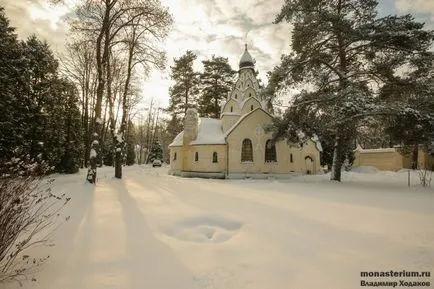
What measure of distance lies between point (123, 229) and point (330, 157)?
34290 millimetres

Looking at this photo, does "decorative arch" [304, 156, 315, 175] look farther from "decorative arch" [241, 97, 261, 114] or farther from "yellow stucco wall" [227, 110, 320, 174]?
"decorative arch" [241, 97, 261, 114]

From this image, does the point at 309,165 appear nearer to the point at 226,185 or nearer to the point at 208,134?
the point at 208,134

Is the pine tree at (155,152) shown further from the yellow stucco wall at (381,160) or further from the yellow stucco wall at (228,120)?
the yellow stucco wall at (381,160)

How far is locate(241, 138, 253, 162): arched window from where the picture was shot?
2680cm

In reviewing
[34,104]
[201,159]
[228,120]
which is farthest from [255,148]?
[34,104]

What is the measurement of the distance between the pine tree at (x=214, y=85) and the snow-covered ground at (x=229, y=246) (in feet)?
115

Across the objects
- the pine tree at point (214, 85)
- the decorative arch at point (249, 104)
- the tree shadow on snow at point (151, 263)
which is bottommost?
the tree shadow on snow at point (151, 263)

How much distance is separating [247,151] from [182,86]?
19.9m

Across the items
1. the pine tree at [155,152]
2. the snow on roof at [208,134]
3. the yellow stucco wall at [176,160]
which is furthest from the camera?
the pine tree at [155,152]

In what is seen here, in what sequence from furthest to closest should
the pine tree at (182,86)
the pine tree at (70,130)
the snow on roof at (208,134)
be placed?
1. the pine tree at (182,86)
2. the snow on roof at (208,134)
3. the pine tree at (70,130)

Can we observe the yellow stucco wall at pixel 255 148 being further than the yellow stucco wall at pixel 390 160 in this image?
No

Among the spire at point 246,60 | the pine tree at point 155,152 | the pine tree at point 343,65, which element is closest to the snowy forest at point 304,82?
the pine tree at point 343,65

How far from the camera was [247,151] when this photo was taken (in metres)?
26.9

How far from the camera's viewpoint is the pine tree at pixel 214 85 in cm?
4284
